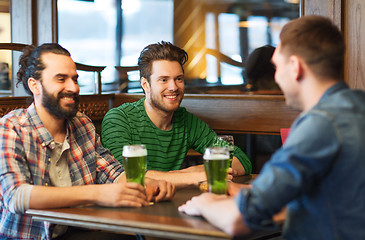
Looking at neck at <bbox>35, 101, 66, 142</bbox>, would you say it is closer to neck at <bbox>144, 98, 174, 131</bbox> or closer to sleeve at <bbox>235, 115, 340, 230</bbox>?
neck at <bbox>144, 98, 174, 131</bbox>

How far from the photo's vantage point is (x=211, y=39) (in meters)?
4.85

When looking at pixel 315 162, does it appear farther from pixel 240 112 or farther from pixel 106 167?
pixel 240 112

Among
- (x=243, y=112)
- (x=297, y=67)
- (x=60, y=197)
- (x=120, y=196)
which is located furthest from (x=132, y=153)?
(x=243, y=112)

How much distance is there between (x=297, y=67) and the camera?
4.58ft

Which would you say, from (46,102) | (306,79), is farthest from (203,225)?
(46,102)

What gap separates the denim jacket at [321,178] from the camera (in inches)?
49.1

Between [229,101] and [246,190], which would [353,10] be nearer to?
[229,101]

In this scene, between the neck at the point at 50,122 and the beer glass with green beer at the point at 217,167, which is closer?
the beer glass with green beer at the point at 217,167

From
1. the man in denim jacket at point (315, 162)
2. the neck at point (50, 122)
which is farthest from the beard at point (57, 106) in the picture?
the man in denim jacket at point (315, 162)

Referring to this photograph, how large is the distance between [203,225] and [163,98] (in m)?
1.43

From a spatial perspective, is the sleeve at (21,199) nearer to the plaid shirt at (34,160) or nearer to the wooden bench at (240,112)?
the plaid shirt at (34,160)

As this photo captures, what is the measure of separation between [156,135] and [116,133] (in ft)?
0.90

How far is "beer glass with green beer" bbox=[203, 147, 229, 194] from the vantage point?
174cm

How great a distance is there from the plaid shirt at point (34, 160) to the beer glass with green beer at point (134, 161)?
41 centimetres
